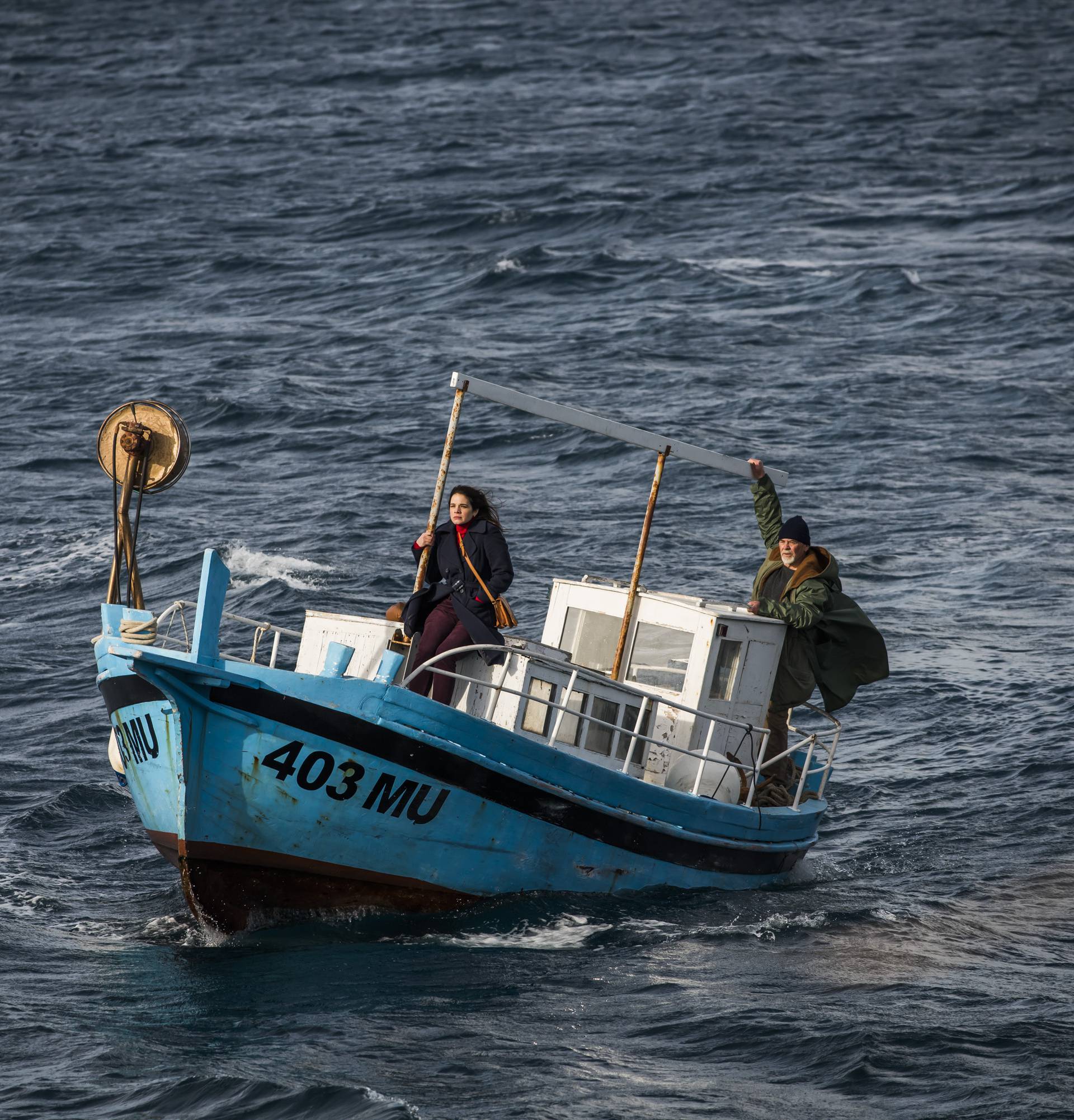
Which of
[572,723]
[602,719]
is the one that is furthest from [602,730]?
[572,723]

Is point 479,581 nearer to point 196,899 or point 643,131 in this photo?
point 196,899

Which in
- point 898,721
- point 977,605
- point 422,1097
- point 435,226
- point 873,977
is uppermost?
point 435,226

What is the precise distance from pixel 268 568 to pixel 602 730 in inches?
412

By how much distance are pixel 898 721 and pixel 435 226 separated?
3033cm

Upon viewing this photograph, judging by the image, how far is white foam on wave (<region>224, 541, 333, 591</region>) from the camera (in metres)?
22.8

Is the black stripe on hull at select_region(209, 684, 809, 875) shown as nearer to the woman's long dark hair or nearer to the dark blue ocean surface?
the dark blue ocean surface

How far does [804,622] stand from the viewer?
14.3m

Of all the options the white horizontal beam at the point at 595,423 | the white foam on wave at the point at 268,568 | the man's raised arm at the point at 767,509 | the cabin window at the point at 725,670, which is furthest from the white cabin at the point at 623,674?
the white foam on wave at the point at 268,568

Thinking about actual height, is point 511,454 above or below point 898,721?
above

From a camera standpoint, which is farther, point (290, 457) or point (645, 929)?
point (290, 457)

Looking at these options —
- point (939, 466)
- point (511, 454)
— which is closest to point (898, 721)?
point (939, 466)

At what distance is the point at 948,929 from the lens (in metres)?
13.6

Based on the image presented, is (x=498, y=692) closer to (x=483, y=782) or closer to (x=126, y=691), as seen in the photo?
(x=483, y=782)

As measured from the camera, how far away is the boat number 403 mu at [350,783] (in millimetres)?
12406
